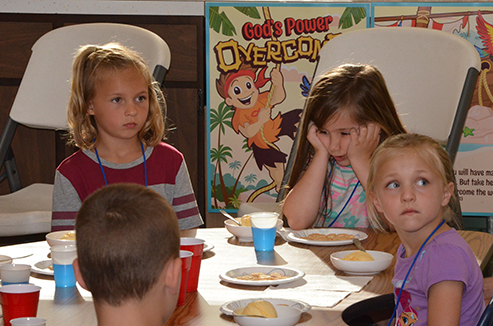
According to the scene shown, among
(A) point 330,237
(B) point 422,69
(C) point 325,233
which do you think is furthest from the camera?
(B) point 422,69

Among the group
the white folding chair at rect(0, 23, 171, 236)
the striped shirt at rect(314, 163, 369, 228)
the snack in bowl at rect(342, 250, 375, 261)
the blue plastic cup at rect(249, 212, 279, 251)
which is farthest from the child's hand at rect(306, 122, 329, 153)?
the white folding chair at rect(0, 23, 171, 236)

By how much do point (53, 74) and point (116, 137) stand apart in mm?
939

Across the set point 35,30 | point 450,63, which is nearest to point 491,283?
point 450,63

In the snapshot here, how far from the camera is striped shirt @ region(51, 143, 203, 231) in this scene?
158 centimetres

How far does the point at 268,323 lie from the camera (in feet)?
2.55

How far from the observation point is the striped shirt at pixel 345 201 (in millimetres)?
1778

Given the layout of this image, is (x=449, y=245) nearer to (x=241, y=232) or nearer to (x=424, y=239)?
(x=424, y=239)

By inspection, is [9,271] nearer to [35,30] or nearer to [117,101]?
[117,101]

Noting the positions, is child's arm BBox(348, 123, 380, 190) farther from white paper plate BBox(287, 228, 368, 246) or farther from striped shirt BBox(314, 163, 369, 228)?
white paper plate BBox(287, 228, 368, 246)

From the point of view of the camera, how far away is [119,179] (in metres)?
1.65

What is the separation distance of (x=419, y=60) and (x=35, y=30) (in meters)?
2.05

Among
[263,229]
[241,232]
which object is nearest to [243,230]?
[241,232]

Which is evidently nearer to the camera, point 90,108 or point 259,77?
point 90,108

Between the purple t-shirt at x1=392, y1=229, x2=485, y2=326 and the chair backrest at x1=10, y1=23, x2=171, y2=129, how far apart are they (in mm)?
1807
